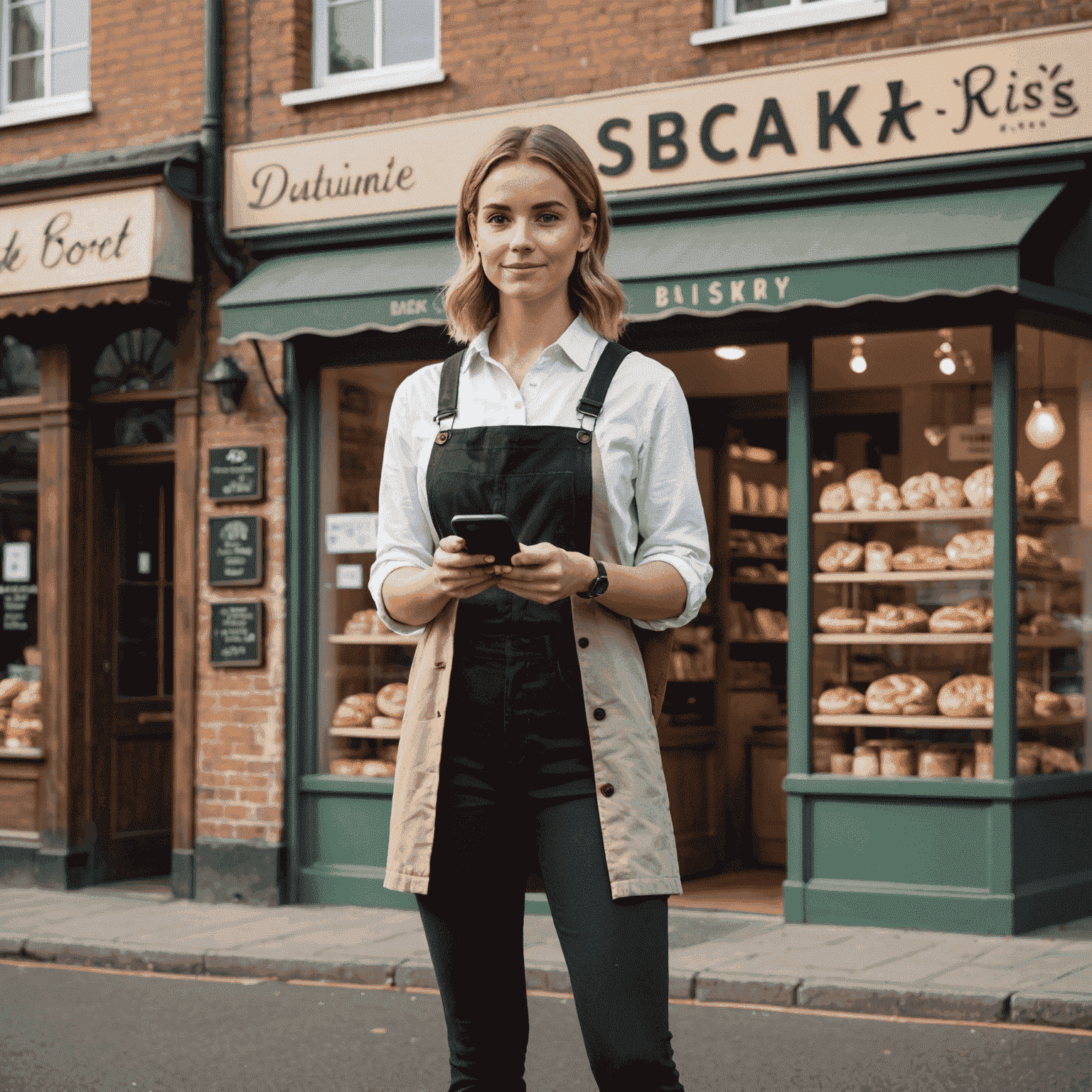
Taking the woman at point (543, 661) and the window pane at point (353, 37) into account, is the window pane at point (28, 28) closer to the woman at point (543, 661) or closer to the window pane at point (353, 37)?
the window pane at point (353, 37)

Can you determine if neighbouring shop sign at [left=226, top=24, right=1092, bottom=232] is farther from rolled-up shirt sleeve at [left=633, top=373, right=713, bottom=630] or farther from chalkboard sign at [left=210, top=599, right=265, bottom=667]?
rolled-up shirt sleeve at [left=633, top=373, right=713, bottom=630]

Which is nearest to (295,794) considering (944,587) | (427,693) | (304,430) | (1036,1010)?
(304,430)

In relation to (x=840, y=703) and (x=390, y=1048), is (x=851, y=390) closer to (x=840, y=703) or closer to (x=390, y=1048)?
(x=840, y=703)

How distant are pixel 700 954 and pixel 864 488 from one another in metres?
2.70

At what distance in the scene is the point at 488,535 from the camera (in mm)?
2367

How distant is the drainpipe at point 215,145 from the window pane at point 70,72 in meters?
1.19

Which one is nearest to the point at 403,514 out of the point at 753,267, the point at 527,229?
the point at 527,229

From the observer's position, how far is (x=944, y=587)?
8.30 metres

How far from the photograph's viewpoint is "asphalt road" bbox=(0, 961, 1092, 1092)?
538 cm

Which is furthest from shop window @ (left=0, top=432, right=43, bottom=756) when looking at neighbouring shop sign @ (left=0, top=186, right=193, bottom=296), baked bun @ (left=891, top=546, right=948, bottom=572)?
baked bun @ (left=891, top=546, right=948, bottom=572)

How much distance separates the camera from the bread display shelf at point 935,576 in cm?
815

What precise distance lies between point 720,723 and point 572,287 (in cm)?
779

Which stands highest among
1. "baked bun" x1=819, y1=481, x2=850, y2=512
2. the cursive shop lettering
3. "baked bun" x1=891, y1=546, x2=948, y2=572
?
the cursive shop lettering

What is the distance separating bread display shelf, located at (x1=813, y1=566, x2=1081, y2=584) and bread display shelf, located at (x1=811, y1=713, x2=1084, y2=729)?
28.1 inches
